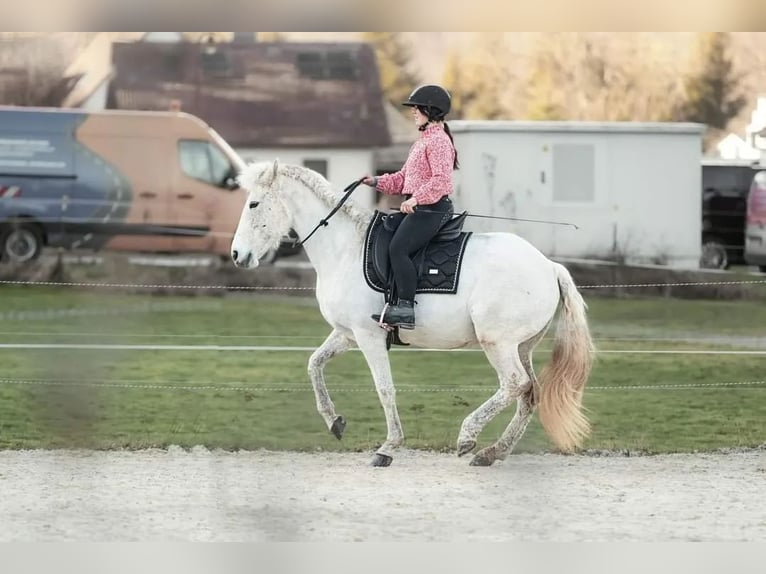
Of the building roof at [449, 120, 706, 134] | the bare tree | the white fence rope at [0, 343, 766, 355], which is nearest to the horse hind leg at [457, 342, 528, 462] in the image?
the white fence rope at [0, 343, 766, 355]

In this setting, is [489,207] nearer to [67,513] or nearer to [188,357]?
[188,357]

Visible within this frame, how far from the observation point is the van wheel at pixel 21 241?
38.0 ft

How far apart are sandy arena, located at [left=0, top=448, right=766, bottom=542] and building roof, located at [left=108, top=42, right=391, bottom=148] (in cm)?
666

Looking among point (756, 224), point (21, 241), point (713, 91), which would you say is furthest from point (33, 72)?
point (756, 224)

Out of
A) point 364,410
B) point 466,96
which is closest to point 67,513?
point 364,410

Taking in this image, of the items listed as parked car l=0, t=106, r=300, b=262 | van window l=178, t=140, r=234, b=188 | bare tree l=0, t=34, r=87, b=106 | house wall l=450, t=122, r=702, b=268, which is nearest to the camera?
house wall l=450, t=122, r=702, b=268

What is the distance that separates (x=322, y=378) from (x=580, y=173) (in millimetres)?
6861

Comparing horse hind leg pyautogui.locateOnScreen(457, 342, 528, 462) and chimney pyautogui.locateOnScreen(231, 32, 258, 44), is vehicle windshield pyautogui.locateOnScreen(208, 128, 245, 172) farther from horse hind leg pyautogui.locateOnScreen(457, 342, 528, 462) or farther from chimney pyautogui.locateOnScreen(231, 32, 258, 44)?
horse hind leg pyautogui.locateOnScreen(457, 342, 528, 462)

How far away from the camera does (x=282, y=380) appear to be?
8.10 m

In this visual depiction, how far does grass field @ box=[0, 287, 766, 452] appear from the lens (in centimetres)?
622

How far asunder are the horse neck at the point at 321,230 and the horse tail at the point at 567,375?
84 cm

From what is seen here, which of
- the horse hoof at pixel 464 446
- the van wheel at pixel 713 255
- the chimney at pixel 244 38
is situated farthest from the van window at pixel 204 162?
the horse hoof at pixel 464 446

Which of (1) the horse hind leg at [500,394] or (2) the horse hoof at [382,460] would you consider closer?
(1) the horse hind leg at [500,394]

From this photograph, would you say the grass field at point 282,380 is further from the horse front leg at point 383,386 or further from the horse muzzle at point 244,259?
the horse muzzle at point 244,259
